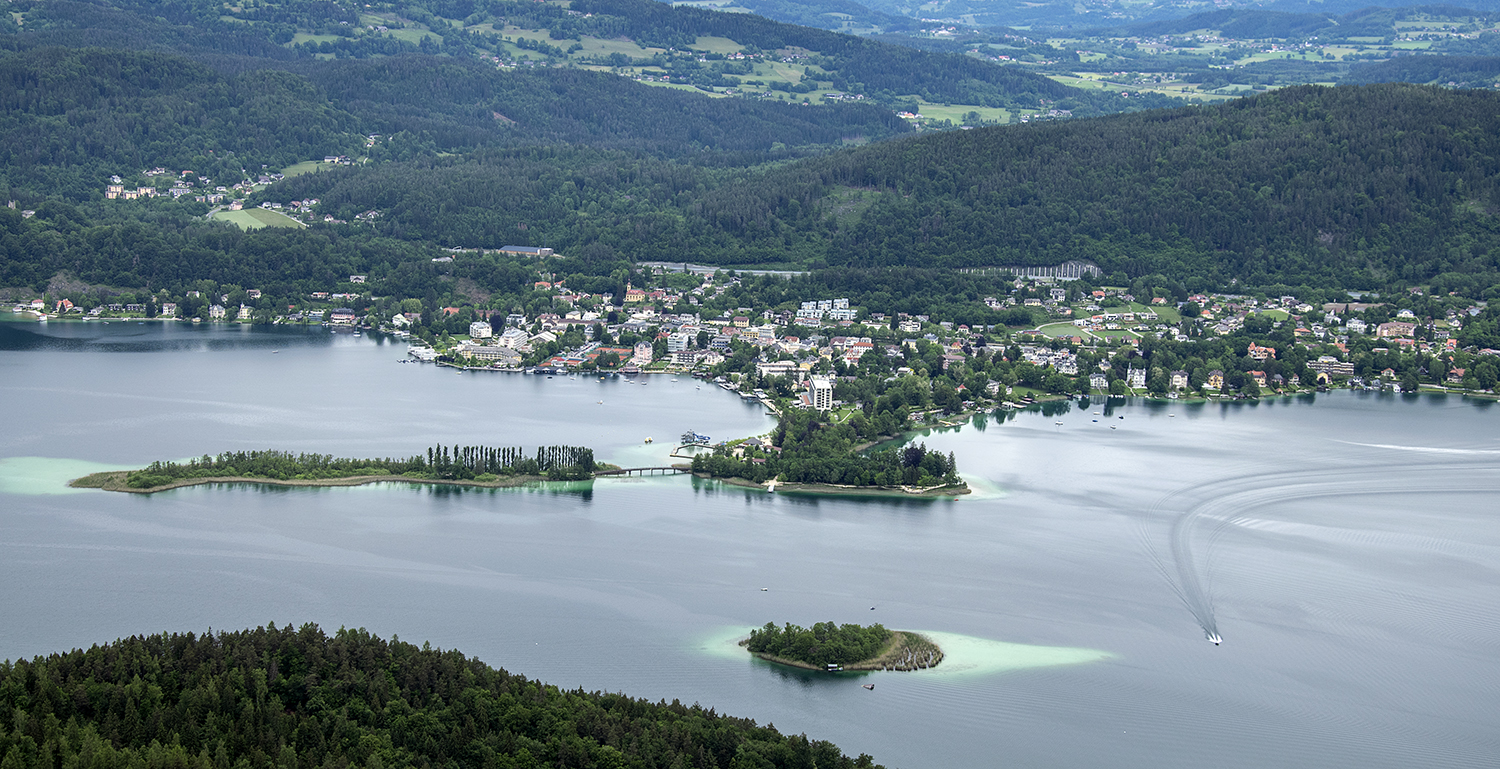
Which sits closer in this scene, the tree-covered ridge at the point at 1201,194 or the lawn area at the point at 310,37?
the tree-covered ridge at the point at 1201,194

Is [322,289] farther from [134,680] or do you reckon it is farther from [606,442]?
[134,680]

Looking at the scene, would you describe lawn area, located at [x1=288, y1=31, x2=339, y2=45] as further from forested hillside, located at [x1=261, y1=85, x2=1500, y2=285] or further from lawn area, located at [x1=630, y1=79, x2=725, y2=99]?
forested hillside, located at [x1=261, y1=85, x2=1500, y2=285]

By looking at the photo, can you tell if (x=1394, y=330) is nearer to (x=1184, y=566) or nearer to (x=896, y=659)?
(x=1184, y=566)

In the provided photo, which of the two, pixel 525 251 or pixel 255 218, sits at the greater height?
pixel 255 218

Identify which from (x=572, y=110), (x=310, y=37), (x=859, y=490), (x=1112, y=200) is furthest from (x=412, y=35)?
(x=859, y=490)

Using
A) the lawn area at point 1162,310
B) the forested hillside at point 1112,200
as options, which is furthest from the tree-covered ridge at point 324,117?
the lawn area at point 1162,310

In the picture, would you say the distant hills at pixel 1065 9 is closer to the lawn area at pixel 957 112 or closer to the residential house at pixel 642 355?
the lawn area at pixel 957 112

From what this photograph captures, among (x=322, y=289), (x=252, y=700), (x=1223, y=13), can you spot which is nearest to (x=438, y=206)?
(x=322, y=289)
